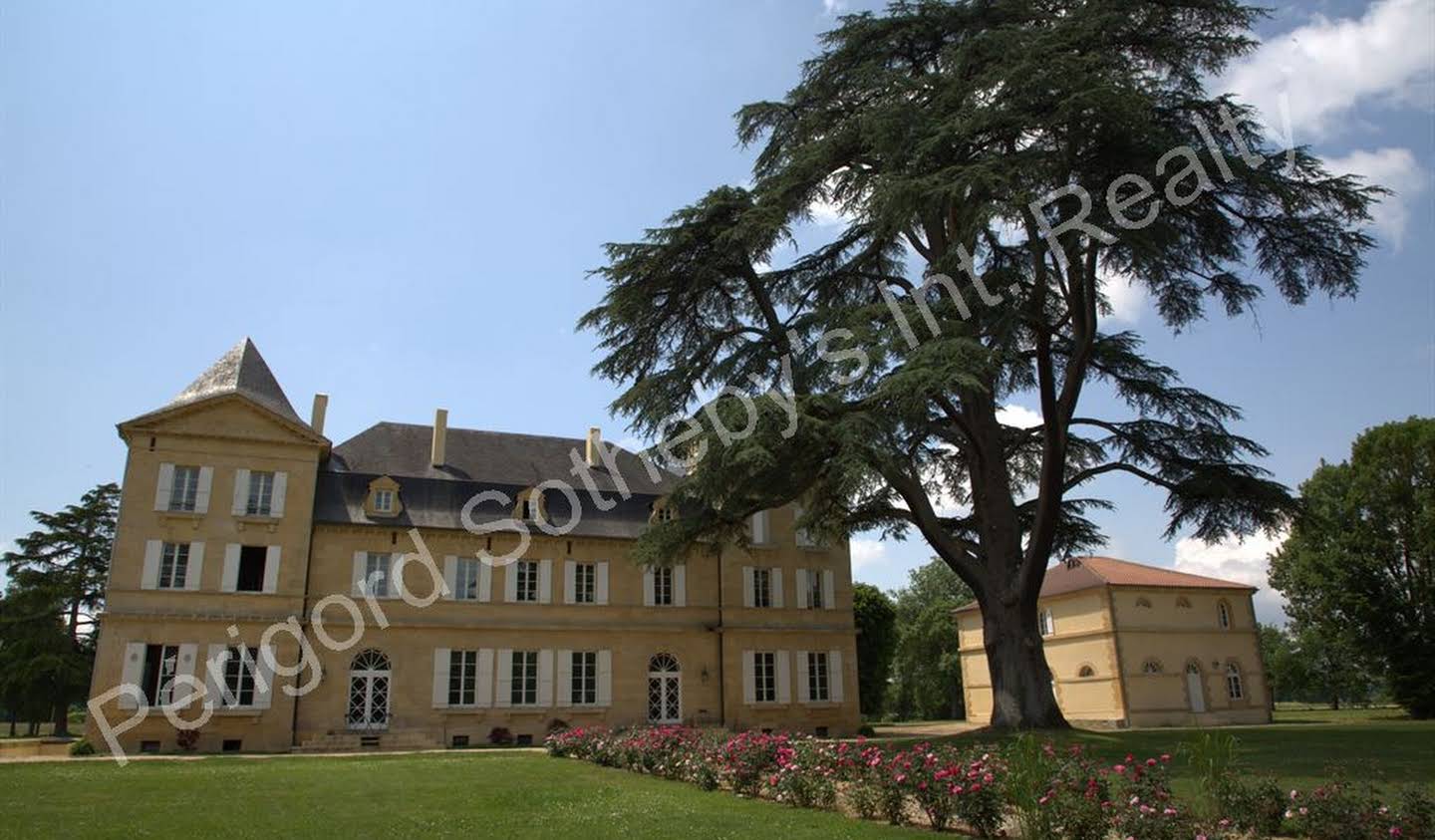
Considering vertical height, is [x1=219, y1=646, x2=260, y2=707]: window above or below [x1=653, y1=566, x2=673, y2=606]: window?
below

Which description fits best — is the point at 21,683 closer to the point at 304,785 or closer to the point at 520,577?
the point at 520,577

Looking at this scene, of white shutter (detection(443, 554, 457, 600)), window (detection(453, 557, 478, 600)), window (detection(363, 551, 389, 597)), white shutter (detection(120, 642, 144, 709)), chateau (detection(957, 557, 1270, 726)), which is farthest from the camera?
chateau (detection(957, 557, 1270, 726))

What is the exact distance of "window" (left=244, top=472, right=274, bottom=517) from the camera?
24828 millimetres

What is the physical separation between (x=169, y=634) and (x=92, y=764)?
18.0ft

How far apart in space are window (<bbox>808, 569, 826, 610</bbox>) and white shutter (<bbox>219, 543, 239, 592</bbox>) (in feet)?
52.3

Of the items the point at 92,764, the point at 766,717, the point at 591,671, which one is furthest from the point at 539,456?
the point at 92,764

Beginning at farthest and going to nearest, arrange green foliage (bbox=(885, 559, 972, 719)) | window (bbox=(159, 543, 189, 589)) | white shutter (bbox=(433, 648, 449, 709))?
green foliage (bbox=(885, 559, 972, 719)) → white shutter (bbox=(433, 648, 449, 709)) → window (bbox=(159, 543, 189, 589))

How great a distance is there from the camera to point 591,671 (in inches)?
1061

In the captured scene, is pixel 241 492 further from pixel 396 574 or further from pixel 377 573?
pixel 396 574

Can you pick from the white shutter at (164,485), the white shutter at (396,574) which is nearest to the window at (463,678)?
the white shutter at (396,574)

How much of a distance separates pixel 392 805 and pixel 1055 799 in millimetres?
7394

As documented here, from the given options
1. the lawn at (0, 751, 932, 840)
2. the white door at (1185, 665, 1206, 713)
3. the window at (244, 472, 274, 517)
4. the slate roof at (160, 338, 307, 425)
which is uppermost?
the slate roof at (160, 338, 307, 425)

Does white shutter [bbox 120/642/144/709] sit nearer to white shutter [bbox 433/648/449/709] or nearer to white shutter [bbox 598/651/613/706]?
white shutter [bbox 433/648/449/709]

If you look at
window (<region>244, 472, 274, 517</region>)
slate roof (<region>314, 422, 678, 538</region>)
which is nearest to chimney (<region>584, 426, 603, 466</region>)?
slate roof (<region>314, 422, 678, 538</region>)
